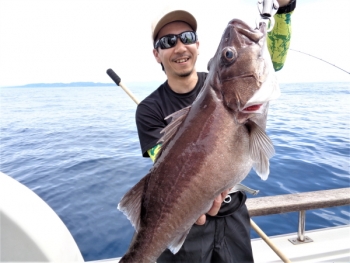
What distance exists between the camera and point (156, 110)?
2857mm

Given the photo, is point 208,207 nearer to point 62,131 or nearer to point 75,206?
point 75,206

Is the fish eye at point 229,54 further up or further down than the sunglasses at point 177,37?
further down

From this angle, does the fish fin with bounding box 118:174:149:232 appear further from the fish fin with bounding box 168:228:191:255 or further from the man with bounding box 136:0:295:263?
the man with bounding box 136:0:295:263

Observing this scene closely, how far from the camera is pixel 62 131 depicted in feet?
49.6

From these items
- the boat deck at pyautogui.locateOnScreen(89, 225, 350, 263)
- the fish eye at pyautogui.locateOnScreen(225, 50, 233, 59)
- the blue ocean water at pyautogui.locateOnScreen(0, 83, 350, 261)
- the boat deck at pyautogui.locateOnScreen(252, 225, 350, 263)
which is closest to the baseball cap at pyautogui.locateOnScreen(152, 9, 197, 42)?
the fish eye at pyautogui.locateOnScreen(225, 50, 233, 59)

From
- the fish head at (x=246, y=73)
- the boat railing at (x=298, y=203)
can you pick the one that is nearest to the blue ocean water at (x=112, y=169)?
the boat railing at (x=298, y=203)

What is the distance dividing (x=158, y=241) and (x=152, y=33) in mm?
2235

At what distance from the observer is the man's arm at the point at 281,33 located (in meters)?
2.50

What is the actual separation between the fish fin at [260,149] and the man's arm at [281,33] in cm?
125

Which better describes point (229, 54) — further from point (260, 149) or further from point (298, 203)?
point (298, 203)

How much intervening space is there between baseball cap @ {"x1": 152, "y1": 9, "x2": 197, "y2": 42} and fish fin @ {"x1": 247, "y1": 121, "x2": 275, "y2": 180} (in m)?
1.64

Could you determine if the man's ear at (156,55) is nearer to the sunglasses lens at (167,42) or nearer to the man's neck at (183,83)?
the sunglasses lens at (167,42)

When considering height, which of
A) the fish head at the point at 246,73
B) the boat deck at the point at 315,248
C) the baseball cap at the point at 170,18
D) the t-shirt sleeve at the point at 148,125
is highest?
the baseball cap at the point at 170,18

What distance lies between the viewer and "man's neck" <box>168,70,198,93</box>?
2.90 metres
